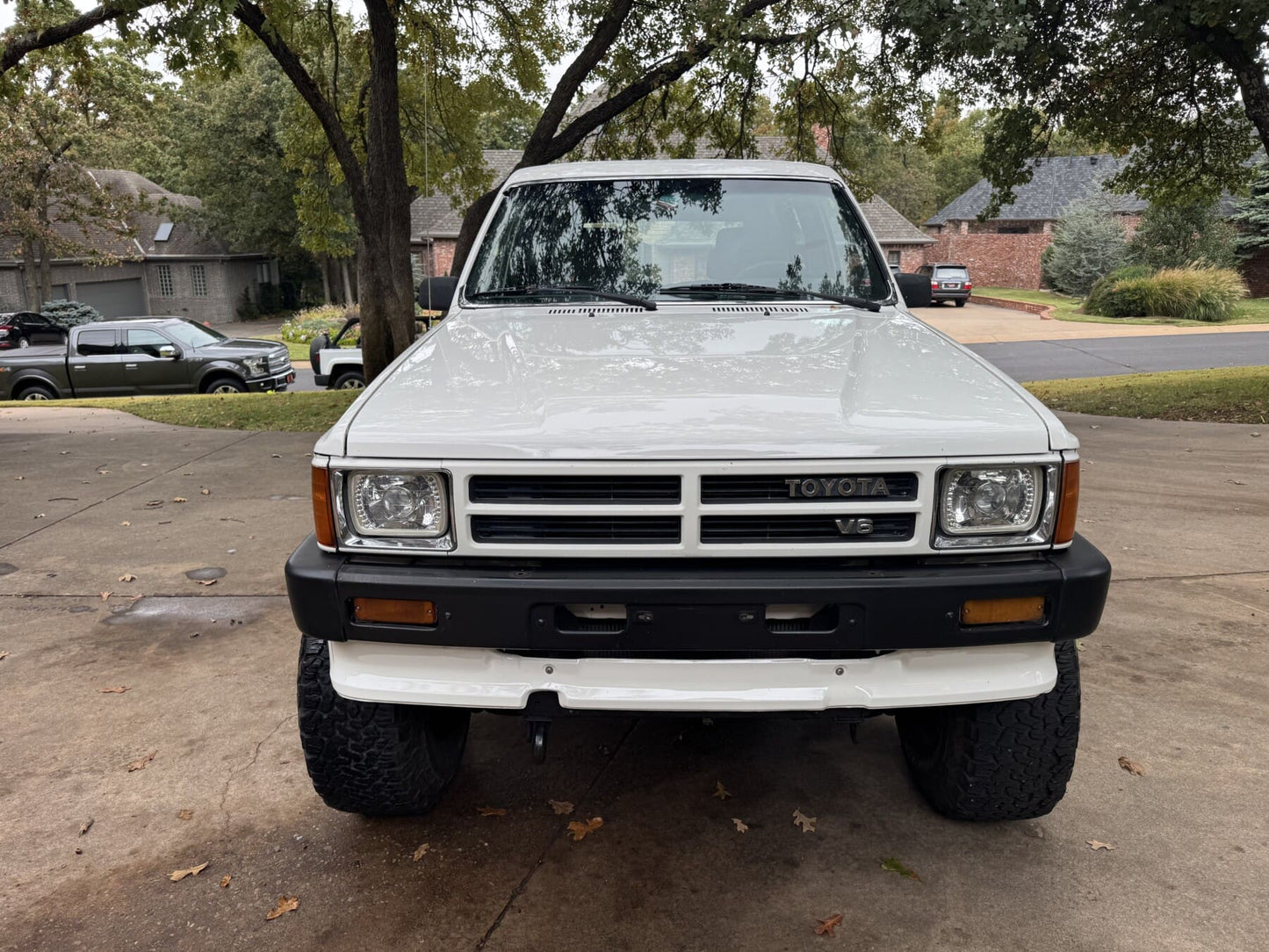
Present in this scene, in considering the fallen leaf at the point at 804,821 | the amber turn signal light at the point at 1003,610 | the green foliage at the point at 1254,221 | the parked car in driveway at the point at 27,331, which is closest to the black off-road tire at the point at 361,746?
the fallen leaf at the point at 804,821

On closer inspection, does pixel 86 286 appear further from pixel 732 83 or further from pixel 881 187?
pixel 881 187

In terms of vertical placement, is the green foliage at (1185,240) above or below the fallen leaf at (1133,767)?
above

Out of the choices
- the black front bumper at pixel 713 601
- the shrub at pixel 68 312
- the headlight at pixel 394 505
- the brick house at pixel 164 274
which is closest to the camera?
the black front bumper at pixel 713 601

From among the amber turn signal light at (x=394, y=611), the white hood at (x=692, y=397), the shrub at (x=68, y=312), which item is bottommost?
the shrub at (x=68, y=312)

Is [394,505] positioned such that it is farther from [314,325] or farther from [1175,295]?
[1175,295]

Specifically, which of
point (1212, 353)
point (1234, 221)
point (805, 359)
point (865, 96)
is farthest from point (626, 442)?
point (1234, 221)

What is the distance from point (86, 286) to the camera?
38.6 m

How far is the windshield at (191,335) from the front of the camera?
15270 millimetres

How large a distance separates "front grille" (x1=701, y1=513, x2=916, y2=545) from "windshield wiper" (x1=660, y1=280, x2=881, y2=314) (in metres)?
1.39

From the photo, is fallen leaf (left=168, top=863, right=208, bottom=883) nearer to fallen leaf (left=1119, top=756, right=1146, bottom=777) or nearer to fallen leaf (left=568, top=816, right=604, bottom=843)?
fallen leaf (left=568, top=816, right=604, bottom=843)

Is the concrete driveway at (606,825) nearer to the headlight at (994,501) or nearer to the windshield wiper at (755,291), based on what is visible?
the headlight at (994,501)

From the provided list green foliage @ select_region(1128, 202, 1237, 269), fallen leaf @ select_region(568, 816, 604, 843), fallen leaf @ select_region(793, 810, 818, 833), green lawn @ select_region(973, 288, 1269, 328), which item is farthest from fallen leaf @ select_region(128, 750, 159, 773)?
green foliage @ select_region(1128, 202, 1237, 269)

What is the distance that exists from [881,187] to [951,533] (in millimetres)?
57414

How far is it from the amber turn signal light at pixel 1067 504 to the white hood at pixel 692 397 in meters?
0.10
